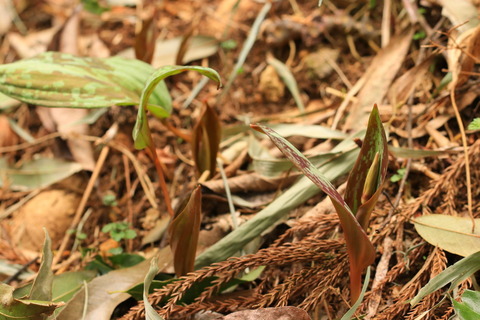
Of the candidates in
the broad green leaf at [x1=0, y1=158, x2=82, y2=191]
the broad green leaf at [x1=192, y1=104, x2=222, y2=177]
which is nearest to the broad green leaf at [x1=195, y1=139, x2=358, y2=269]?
the broad green leaf at [x1=192, y1=104, x2=222, y2=177]

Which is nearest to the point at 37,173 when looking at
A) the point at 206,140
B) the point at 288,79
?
the point at 206,140

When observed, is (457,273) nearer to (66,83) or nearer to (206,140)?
(206,140)

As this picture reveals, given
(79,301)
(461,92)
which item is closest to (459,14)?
(461,92)

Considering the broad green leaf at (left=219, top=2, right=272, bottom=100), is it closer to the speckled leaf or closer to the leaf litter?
the leaf litter

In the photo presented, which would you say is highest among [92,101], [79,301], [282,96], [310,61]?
[92,101]

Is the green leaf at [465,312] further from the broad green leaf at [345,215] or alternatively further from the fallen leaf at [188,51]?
the fallen leaf at [188,51]

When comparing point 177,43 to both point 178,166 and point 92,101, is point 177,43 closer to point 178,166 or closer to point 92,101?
point 178,166
